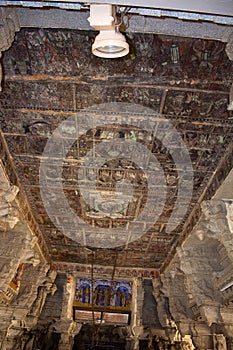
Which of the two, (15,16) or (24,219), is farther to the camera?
(24,219)

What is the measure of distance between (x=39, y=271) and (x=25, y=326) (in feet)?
6.84

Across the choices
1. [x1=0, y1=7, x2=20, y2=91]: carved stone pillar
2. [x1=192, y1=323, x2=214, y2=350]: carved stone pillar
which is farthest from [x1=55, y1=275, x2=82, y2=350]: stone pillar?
[x1=0, y1=7, x2=20, y2=91]: carved stone pillar

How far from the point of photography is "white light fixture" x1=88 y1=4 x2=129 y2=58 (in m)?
2.63

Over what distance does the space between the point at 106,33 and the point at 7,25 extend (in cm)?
142

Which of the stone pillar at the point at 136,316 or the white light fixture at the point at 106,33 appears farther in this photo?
the stone pillar at the point at 136,316

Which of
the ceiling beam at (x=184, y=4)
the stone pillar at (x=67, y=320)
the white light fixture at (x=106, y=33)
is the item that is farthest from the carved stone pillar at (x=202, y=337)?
the ceiling beam at (x=184, y=4)

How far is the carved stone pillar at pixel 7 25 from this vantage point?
364 centimetres

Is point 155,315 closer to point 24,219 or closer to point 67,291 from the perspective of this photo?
point 67,291

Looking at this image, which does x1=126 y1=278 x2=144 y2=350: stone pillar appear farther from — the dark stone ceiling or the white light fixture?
the white light fixture

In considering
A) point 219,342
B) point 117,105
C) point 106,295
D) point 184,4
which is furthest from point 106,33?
point 106,295

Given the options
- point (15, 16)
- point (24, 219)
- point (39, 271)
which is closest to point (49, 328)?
point (39, 271)

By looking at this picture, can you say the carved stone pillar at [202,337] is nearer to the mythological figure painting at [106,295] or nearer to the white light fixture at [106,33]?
the mythological figure painting at [106,295]

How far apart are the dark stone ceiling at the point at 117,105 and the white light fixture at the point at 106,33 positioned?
1.22m

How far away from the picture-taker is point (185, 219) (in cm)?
909
